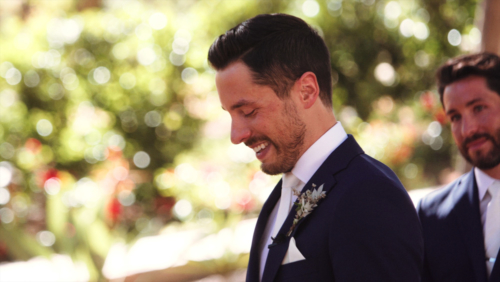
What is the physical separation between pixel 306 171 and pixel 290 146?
0.11 m

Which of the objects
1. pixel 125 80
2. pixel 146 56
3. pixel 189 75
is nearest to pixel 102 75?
pixel 125 80

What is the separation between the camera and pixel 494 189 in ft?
6.94

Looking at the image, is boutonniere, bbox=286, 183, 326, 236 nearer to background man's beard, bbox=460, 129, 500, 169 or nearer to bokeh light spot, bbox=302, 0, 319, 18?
background man's beard, bbox=460, 129, 500, 169

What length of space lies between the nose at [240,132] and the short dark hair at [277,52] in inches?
6.2

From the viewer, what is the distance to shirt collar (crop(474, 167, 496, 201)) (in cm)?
214

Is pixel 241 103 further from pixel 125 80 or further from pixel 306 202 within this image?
pixel 125 80

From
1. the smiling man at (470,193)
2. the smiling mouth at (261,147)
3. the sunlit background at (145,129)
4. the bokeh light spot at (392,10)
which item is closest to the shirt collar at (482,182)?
the smiling man at (470,193)

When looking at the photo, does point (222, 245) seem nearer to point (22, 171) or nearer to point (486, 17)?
point (22, 171)

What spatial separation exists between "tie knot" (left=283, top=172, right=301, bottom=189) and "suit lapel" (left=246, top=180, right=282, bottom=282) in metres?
0.15

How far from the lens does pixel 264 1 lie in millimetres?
6504

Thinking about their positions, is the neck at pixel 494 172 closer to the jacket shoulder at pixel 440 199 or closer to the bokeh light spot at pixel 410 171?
the jacket shoulder at pixel 440 199

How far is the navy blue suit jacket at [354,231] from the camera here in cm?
121

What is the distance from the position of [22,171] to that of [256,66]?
451 cm

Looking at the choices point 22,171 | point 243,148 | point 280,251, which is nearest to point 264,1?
point 243,148
